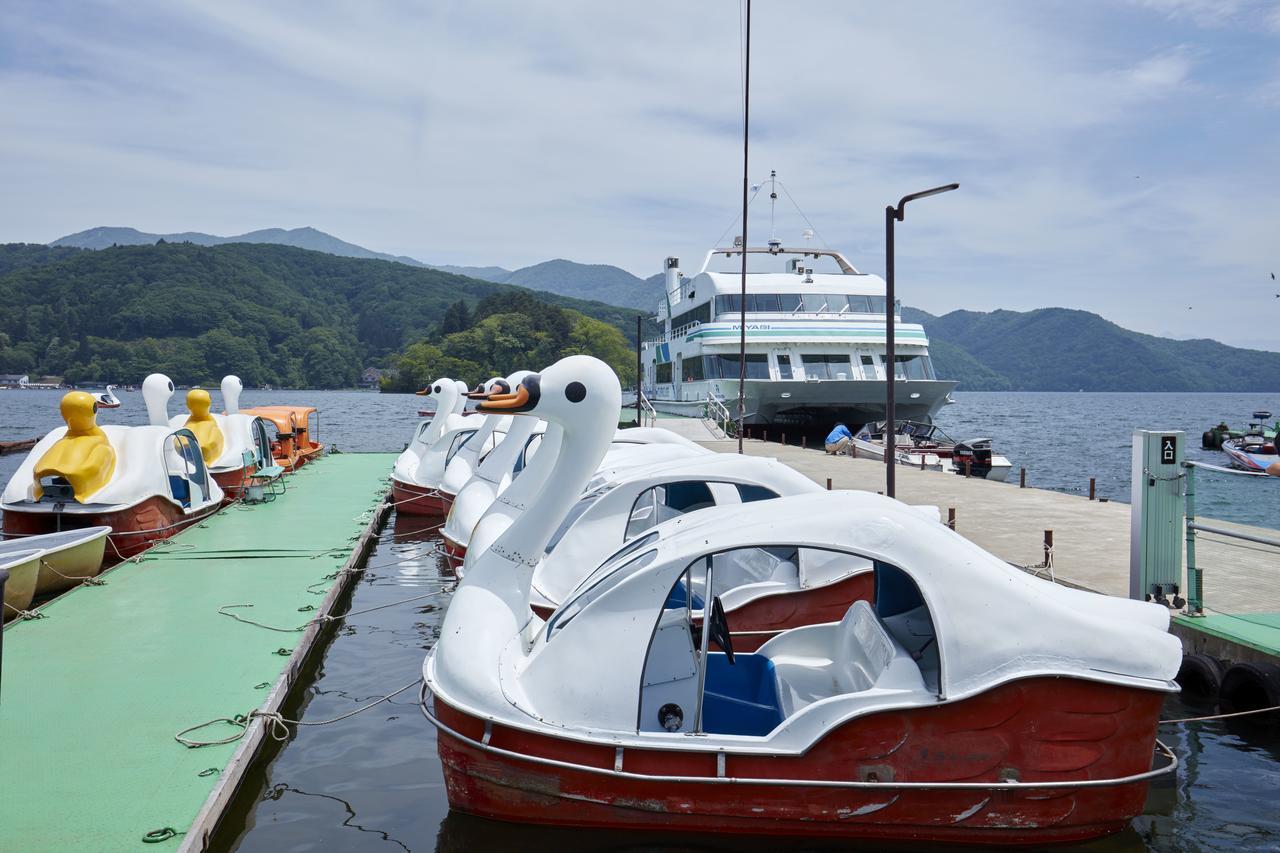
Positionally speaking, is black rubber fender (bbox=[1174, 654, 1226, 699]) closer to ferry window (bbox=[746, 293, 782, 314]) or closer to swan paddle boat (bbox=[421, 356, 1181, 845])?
swan paddle boat (bbox=[421, 356, 1181, 845])

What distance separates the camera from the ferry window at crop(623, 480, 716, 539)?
33.0ft

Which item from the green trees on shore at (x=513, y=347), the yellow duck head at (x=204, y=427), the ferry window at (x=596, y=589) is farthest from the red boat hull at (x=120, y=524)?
the green trees on shore at (x=513, y=347)

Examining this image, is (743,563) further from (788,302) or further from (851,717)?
(788,302)

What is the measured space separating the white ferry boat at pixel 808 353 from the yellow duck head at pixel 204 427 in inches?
657

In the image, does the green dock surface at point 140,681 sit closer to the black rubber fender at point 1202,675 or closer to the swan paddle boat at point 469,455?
the swan paddle boat at point 469,455

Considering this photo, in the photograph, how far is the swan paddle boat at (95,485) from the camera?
13156mm

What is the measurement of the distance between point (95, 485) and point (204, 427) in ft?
21.1

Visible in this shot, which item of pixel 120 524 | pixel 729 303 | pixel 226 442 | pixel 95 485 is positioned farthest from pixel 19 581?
pixel 729 303

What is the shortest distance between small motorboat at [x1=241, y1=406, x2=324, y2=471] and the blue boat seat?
19091 millimetres

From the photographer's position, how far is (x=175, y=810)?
17.2 feet

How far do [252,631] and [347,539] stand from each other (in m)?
5.49

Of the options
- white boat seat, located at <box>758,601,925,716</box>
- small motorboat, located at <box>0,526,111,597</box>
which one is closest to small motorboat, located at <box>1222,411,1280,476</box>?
white boat seat, located at <box>758,601,925,716</box>

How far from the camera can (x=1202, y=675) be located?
7.76 meters

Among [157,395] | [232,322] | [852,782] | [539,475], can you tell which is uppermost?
[232,322]
